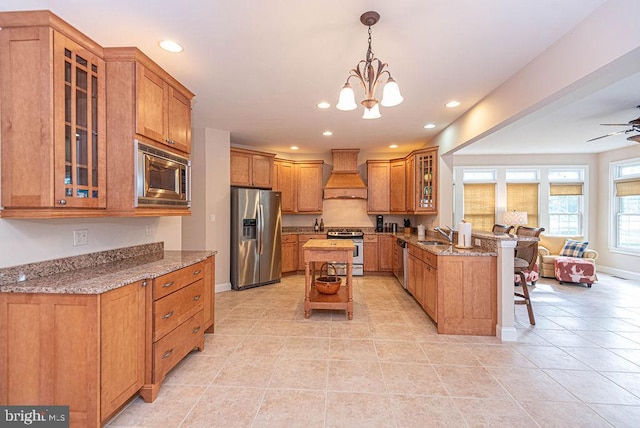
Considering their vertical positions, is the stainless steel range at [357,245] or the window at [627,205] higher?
the window at [627,205]

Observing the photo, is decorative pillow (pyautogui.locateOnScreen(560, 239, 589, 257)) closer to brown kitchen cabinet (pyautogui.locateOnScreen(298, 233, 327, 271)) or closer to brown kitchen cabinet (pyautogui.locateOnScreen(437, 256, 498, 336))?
brown kitchen cabinet (pyautogui.locateOnScreen(437, 256, 498, 336))

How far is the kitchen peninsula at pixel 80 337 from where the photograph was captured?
1.53 metres

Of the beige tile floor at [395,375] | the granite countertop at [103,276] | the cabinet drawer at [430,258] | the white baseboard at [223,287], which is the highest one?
the granite countertop at [103,276]

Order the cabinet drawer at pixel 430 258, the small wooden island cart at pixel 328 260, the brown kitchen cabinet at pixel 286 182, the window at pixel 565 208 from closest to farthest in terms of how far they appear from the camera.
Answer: the cabinet drawer at pixel 430 258 < the small wooden island cart at pixel 328 260 < the brown kitchen cabinet at pixel 286 182 < the window at pixel 565 208

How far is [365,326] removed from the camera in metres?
3.20

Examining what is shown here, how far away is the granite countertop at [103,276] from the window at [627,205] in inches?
309

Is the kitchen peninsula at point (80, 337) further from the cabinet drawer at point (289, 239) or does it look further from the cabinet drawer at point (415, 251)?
the cabinet drawer at point (289, 239)

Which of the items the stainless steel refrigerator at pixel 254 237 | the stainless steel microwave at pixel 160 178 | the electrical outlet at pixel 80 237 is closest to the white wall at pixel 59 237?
the electrical outlet at pixel 80 237

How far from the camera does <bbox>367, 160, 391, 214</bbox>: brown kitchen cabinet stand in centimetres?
587

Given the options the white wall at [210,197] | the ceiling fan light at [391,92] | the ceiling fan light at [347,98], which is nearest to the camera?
the ceiling fan light at [391,92]

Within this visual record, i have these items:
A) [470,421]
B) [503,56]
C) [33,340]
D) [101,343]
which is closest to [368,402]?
[470,421]

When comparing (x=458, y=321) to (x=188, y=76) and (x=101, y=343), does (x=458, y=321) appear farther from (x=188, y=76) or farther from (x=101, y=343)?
(x=188, y=76)

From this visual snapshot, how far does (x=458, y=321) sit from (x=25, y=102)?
3.94 m

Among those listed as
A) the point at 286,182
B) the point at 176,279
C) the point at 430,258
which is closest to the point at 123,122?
the point at 176,279
